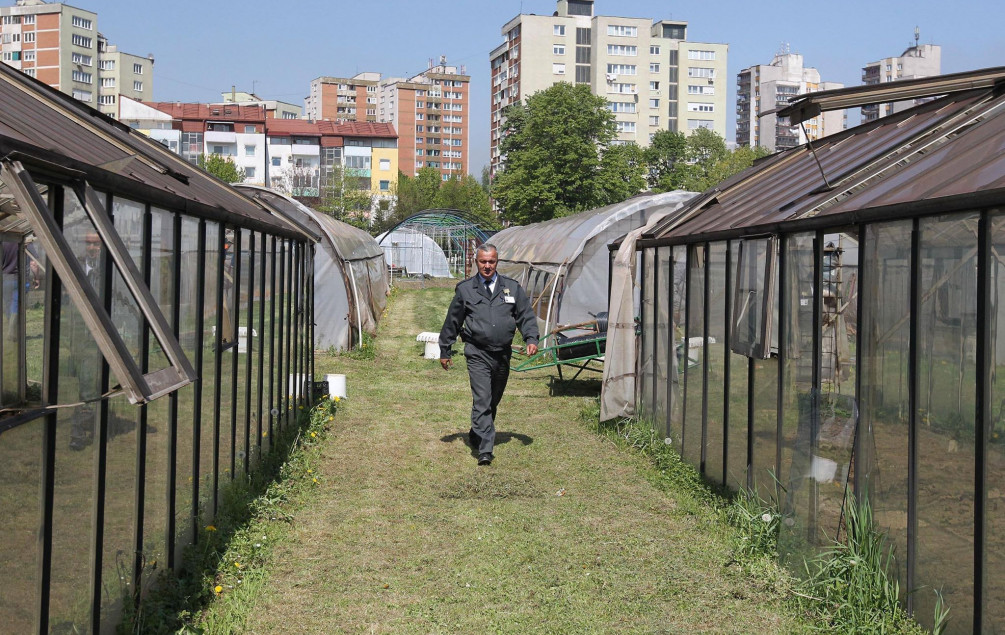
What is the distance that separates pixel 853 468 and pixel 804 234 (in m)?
1.43

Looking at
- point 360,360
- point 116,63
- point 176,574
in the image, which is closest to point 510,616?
point 176,574

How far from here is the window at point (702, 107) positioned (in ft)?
305

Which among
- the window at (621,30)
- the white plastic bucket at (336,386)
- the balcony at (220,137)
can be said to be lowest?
the white plastic bucket at (336,386)

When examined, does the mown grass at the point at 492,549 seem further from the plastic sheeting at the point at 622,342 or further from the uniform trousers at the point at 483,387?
the plastic sheeting at the point at 622,342

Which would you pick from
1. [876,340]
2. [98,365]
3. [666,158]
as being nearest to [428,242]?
[666,158]

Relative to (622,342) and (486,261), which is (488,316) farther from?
(622,342)

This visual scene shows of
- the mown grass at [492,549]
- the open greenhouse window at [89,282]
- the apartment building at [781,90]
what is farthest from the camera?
the apartment building at [781,90]

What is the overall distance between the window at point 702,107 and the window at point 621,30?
8.52 metres

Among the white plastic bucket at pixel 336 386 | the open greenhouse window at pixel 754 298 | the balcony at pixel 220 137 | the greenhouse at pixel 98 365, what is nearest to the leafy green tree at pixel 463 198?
the balcony at pixel 220 137

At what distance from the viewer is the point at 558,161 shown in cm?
4862

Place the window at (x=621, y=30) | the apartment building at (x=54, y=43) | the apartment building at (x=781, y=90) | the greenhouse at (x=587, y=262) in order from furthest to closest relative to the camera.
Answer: the apartment building at (x=781, y=90)
the apartment building at (x=54, y=43)
the window at (x=621, y=30)
the greenhouse at (x=587, y=262)

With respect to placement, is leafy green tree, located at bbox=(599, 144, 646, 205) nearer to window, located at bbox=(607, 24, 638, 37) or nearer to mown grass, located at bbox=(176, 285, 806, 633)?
mown grass, located at bbox=(176, 285, 806, 633)

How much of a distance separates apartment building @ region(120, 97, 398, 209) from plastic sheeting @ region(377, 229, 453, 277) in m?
28.5

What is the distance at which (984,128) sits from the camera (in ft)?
18.0
